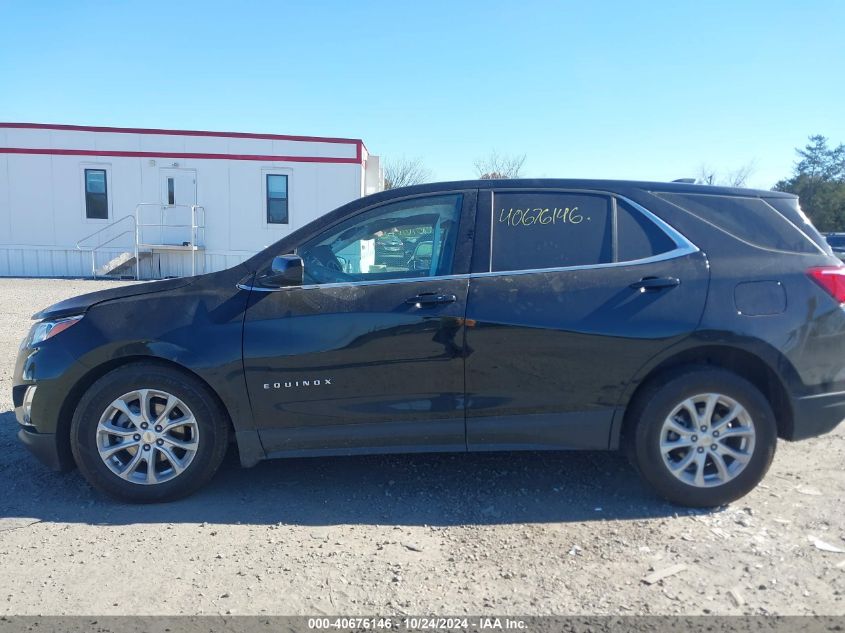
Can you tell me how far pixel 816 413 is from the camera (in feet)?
12.4

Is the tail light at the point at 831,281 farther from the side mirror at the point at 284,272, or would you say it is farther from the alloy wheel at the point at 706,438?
the side mirror at the point at 284,272

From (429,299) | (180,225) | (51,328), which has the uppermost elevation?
(180,225)

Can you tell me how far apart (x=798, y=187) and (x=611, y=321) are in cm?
4958

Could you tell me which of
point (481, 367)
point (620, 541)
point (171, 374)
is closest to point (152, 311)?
point (171, 374)

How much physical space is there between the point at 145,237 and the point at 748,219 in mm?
20085

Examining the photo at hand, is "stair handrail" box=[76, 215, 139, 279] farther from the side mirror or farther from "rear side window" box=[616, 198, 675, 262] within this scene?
"rear side window" box=[616, 198, 675, 262]

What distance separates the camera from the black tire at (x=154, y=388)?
12.2 feet

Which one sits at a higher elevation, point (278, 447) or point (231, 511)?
point (278, 447)

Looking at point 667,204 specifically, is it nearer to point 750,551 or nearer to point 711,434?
point 711,434

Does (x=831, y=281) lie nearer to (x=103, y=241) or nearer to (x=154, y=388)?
→ (x=154, y=388)

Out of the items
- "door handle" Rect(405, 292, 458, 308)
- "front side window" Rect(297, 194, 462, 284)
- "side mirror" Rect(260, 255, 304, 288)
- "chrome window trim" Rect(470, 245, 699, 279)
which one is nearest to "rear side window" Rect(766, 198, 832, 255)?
"chrome window trim" Rect(470, 245, 699, 279)

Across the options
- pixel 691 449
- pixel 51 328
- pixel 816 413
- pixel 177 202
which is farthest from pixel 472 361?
pixel 177 202

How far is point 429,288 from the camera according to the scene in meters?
3.75

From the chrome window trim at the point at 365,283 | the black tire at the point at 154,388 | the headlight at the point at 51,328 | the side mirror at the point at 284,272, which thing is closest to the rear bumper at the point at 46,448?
the black tire at the point at 154,388
